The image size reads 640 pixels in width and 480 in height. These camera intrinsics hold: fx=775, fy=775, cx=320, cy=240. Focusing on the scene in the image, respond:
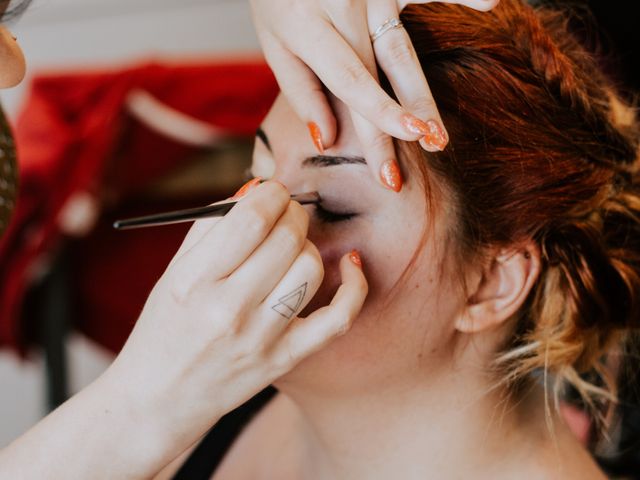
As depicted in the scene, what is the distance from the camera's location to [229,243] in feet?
2.23

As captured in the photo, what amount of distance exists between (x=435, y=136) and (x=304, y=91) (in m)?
0.19

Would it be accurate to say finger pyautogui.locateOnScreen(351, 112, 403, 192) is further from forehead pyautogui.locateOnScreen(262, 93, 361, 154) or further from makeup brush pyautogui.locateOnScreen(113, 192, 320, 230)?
makeup brush pyautogui.locateOnScreen(113, 192, 320, 230)

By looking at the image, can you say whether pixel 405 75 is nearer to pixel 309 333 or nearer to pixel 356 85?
pixel 356 85

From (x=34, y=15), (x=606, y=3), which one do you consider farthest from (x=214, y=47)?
(x=606, y=3)

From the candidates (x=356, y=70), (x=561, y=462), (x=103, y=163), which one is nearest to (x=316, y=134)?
(x=356, y=70)

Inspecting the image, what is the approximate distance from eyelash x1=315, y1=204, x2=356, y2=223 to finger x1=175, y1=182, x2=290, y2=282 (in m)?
0.23

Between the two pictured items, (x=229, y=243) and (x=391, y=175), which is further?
(x=391, y=175)

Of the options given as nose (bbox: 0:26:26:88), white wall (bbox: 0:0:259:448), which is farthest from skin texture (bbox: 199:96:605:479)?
white wall (bbox: 0:0:259:448)

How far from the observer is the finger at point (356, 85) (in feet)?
2.44

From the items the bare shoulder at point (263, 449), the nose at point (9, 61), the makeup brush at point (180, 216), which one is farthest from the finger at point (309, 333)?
the bare shoulder at point (263, 449)

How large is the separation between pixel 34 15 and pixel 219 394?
264cm

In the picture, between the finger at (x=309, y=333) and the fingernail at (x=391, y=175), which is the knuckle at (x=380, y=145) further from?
the finger at (x=309, y=333)

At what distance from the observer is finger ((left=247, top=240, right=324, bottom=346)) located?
27.7 inches

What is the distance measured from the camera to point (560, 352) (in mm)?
1011
